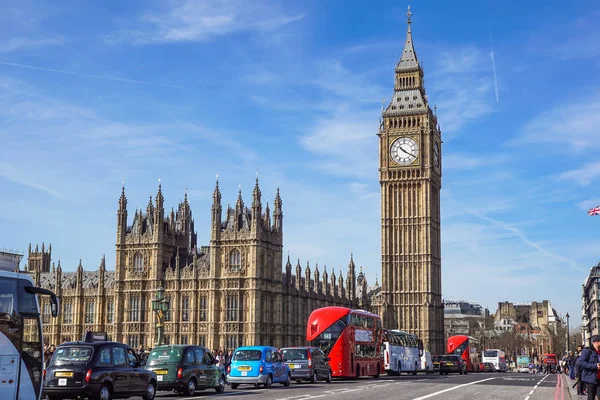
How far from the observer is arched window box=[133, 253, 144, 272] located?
253 feet

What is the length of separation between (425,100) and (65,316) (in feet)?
169

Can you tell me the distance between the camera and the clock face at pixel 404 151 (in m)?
99.9

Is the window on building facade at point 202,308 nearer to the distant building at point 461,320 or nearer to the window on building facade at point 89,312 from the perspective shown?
the window on building facade at point 89,312

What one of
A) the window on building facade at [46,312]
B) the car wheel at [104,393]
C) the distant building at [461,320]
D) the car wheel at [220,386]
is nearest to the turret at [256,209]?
the window on building facade at [46,312]

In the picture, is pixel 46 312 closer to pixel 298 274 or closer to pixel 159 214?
pixel 159 214

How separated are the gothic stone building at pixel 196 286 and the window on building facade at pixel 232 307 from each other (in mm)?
92

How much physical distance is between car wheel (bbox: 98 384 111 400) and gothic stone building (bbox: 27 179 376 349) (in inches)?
1952

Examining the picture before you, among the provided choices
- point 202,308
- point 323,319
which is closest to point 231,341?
point 202,308

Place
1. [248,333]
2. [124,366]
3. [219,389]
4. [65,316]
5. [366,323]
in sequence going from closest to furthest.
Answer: [124,366], [219,389], [366,323], [248,333], [65,316]

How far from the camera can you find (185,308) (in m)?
74.9

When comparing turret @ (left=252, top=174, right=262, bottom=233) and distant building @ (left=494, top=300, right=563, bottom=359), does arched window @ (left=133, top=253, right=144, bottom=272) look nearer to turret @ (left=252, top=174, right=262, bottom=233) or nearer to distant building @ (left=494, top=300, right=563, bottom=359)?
turret @ (left=252, top=174, right=262, bottom=233)

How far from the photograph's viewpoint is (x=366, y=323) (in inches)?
1747

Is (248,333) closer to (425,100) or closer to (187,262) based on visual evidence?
(187,262)

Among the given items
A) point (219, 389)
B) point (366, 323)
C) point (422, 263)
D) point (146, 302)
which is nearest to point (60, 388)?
point (219, 389)
